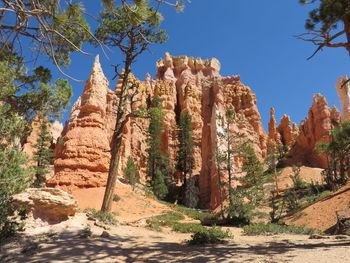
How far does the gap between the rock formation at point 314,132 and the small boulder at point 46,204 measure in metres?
42.9

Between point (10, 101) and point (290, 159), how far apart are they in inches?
1769

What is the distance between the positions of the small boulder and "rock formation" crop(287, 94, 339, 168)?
1691 inches

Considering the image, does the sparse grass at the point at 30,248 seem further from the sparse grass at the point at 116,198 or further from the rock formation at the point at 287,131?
the rock formation at the point at 287,131

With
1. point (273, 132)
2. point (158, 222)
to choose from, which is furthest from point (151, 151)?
point (273, 132)

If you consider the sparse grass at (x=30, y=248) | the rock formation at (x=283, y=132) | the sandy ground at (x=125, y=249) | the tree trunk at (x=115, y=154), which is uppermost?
the rock formation at (x=283, y=132)

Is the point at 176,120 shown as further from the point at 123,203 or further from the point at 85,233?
the point at 85,233

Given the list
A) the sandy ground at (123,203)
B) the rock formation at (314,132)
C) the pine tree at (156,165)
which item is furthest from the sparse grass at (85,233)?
the rock formation at (314,132)

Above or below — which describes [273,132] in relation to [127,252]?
above

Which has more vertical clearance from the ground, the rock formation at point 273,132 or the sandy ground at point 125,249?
the rock formation at point 273,132

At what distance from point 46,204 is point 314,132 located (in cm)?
4775

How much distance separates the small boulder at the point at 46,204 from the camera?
7.81m

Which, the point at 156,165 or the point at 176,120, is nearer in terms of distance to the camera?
the point at 156,165

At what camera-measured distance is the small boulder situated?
781 cm

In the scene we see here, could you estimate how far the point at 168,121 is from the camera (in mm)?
50719
